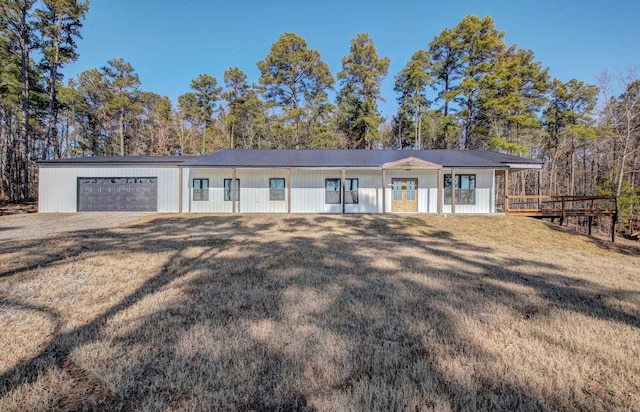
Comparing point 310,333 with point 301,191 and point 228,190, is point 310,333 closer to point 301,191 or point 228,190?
point 301,191

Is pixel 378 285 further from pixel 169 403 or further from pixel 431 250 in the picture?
pixel 431 250

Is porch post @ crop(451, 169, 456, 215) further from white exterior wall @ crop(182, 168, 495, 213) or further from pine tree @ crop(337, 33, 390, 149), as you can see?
pine tree @ crop(337, 33, 390, 149)

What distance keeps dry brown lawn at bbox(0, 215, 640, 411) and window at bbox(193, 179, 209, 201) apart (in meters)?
10.4

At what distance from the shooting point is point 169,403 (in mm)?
1833

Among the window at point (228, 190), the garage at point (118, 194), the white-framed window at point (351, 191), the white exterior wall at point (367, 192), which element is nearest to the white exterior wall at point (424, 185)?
the white exterior wall at point (367, 192)

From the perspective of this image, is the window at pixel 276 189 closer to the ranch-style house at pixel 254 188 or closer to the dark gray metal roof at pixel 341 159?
the ranch-style house at pixel 254 188

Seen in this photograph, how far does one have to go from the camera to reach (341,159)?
16.7 meters

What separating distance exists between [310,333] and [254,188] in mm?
14473

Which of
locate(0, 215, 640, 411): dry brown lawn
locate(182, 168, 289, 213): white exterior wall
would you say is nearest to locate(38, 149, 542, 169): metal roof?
locate(182, 168, 289, 213): white exterior wall

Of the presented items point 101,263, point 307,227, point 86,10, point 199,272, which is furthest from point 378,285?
point 86,10

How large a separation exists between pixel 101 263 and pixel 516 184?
36.8 m

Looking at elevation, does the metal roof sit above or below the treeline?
below

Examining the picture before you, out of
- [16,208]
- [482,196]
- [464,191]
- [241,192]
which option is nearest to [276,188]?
[241,192]

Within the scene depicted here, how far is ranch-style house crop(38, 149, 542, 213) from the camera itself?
1605 cm
